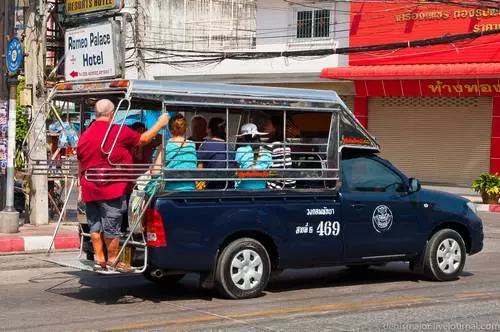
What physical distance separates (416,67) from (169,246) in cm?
2079

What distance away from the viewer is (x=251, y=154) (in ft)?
30.1

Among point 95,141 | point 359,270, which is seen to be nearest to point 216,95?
point 95,141

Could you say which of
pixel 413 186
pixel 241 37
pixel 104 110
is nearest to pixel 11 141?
pixel 104 110

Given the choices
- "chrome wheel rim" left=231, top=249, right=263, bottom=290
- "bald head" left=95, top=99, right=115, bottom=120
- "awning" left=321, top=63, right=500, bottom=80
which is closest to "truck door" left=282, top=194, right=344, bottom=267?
"chrome wheel rim" left=231, top=249, right=263, bottom=290

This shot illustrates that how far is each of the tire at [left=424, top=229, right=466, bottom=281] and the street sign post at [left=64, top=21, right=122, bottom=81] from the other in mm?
6864

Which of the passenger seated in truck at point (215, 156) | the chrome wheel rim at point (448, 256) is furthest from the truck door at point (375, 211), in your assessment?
the passenger seated in truck at point (215, 156)

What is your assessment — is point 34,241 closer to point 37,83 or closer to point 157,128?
point 37,83

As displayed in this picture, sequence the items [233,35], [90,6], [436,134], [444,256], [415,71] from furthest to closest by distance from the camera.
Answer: [233,35], [436,134], [415,71], [90,6], [444,256]

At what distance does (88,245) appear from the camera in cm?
933

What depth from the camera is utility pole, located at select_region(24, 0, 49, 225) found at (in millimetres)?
15570

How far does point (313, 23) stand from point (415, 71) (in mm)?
5531

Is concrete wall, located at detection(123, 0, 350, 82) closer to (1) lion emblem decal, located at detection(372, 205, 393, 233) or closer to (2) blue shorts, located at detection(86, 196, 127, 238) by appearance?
(1) lion emblem decal, located at detection(372, 205, 393, 233)

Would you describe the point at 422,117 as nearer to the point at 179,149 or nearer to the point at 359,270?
the point at 359,270

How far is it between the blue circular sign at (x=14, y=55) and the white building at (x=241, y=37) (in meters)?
15.6
